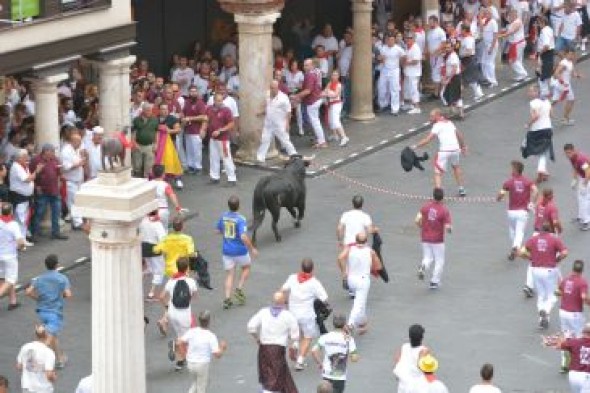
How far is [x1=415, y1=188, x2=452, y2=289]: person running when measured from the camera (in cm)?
2267

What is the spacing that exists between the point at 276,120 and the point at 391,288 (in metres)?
6.38

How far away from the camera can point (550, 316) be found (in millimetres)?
22109

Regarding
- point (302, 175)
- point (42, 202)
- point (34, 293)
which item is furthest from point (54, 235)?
point (34, 293)

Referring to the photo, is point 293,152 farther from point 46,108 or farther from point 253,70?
point 46,108

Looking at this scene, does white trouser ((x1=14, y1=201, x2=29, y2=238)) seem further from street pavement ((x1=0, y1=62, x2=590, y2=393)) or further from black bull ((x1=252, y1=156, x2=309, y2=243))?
black bull ((x1=252, y1=156, x2=309, y2=243))

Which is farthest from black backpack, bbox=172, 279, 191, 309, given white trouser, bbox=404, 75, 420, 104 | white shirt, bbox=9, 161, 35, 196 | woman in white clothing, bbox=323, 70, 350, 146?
white trouser, bbox=404, 75, 420, 104

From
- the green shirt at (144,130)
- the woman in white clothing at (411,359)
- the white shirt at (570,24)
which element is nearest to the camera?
the woman in white clothing at (411,359)

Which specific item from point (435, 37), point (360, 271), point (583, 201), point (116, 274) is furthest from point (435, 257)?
point (435, 37)

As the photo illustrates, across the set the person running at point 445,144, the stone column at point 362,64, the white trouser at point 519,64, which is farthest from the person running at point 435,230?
the white trouser at point 519,64

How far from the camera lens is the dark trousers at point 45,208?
25109 mm

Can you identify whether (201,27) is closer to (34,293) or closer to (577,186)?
(577,186)

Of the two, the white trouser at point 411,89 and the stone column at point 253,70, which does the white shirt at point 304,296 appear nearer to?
the stone column at point 253,70

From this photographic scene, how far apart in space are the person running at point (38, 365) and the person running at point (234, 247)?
3.97 metres

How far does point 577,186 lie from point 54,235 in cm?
747
